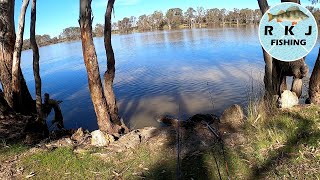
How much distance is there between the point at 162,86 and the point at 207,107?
375 cm

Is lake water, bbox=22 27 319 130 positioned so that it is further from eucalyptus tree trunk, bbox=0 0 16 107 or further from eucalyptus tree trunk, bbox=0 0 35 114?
eucalyptus tree trunk, bbox=0 0 16 107

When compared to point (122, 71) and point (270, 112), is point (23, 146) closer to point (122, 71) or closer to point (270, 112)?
point (270, 112)

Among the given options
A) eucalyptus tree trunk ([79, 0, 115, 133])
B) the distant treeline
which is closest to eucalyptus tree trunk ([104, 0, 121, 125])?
eucalyptus tree trunk ([79, 0, 115, 133])

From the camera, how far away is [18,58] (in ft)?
26.2

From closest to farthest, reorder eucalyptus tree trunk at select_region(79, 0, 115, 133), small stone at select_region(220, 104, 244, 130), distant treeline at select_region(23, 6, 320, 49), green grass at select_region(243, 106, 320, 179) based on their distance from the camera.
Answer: green grass at select_region(243, 106, 320, 179), eucalyptus tree trunk at select_region(79, 0, 115, 133), small stone at select_region(220, 104, 244, 130), distant treeline at select_region(23, 6, 320, 49)

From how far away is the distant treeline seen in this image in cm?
7446

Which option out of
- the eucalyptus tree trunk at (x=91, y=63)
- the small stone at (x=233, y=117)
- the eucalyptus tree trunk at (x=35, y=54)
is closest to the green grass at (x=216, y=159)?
the small stone at (x=233, y=117)

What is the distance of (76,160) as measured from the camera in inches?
185

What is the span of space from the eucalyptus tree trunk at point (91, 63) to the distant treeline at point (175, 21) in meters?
69.5

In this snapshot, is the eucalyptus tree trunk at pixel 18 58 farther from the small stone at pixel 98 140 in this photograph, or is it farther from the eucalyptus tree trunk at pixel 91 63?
the small stone at pixel 98 140

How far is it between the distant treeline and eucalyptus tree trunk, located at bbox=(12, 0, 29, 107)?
68077mm

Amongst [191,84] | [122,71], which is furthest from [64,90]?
[191,84]

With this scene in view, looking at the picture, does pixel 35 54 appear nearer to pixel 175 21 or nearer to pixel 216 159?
pixel 216 159

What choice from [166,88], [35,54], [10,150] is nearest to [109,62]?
[35,54]
